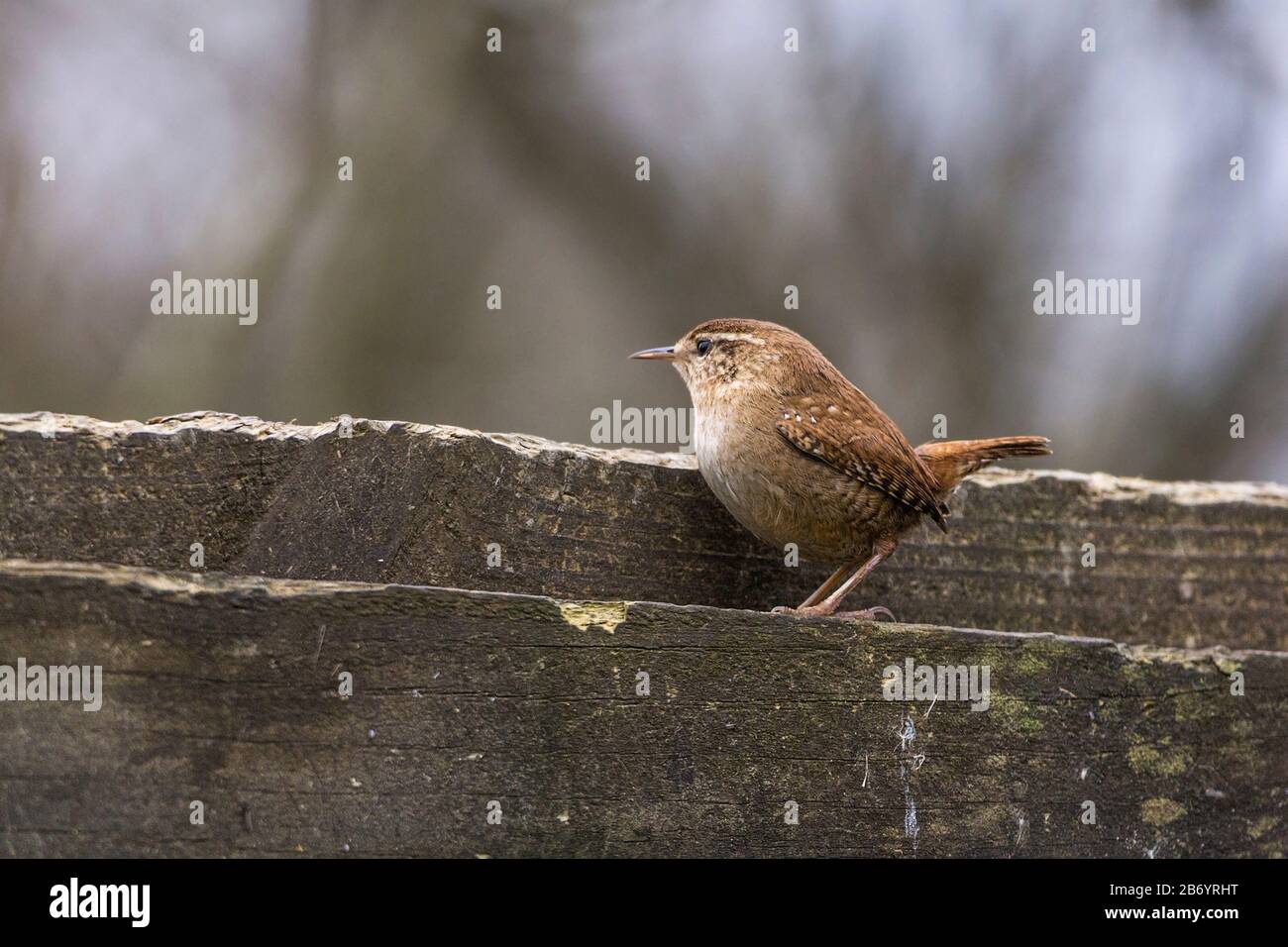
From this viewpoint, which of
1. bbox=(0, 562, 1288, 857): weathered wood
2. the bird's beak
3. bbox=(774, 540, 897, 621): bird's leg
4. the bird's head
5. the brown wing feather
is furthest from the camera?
the bird's beak

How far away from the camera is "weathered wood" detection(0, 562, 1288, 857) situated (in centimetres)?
164

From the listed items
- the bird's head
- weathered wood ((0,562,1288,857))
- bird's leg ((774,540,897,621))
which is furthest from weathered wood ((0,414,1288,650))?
the bird's head

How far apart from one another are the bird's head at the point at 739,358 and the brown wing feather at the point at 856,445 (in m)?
0.11

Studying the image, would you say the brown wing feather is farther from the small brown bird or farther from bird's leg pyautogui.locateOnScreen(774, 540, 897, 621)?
bird's leg pyautogui.locateOnScreen(774, 540, 897, 621)

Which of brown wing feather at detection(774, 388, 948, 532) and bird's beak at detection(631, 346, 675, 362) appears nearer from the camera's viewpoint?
brown wing feather at detection(774, 388, 948, 532)

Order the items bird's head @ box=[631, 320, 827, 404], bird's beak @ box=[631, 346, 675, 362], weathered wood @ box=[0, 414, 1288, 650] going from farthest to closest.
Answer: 1. bird's beak @ box=[631, 346, 675, 362]
2. bird's head @ box=[631, 320, 827, 404]
3. weathered wood @ box=[0, 414, 1288, 650]

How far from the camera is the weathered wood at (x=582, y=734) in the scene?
5.37 feet

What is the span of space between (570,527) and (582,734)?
17.0 inches

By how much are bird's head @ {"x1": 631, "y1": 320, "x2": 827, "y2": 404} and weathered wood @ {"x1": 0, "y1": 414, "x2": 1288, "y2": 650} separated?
1.84 ft

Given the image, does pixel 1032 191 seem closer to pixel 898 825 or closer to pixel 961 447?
pixel 961 447

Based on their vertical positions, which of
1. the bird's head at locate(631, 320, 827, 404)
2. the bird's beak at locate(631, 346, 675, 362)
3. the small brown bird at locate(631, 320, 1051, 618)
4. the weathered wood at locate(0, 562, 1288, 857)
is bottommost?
the weathered wood at locate(0, 562, 1288, 857)

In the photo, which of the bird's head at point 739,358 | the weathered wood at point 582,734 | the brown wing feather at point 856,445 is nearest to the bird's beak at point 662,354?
the bird's head at point 739,358

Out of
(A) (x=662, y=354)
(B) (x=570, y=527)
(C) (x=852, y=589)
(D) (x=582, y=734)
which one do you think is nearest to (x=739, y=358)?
(A) (x=662, y=354)

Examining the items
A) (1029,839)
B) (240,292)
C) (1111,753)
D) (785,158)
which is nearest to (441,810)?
(1029,839)
